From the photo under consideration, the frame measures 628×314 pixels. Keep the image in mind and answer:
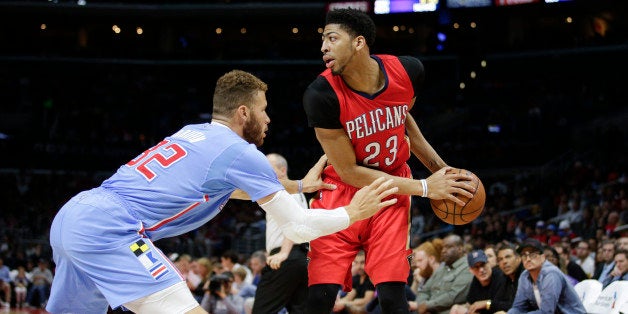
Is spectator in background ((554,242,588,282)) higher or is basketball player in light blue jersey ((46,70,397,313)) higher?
basketball player in light blue jersey ((46,70,397,313))

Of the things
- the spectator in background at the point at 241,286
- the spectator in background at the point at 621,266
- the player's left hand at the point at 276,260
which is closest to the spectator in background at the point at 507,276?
the spectator in background at the point at 621,266

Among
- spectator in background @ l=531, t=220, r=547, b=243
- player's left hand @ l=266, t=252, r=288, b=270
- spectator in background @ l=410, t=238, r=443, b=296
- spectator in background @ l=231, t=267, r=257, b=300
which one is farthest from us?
spectator in background @ l=531, t=220, r=547, b=243

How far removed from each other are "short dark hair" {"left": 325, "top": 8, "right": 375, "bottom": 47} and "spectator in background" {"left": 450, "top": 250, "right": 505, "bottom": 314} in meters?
3.64

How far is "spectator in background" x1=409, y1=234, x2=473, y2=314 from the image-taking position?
8.68 meters

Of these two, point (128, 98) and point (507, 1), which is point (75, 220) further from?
point (128, 98)

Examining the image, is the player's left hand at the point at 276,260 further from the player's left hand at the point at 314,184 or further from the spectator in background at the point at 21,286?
the spectator in background at the point at 21,286

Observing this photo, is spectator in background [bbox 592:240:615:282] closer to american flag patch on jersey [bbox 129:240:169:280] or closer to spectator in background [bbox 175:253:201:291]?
spectator in background [bbox 175:253:201:291]

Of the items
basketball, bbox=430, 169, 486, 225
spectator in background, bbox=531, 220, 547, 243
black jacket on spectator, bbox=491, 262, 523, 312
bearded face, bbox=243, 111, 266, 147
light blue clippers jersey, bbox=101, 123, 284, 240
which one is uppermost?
bearded face, bbox=243, 111, 266, 147

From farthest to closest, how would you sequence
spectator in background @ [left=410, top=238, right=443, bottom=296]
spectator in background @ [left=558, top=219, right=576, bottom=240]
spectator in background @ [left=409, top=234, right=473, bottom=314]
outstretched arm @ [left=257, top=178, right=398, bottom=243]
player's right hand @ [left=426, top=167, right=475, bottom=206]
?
spectator in background @ [left=558, top=219, right=576, bottom=240]
spectator in background @ [left=410, top=238, right=443, bottom=296]
spectator in background @ [left=409, top=234, right=473, bottom=314]
player's right hand @ [left=426, top=167, right=475, bottom=206]
outstretched arm @ [left=257, top=178, right=398, bottom=243]

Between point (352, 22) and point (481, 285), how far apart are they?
4288mm

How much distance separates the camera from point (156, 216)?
3.95m

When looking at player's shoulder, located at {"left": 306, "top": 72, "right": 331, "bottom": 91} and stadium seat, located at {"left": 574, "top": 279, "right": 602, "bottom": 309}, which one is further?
stadium seat, located at {"left": 574, "top": 279, "right": 602, "bottom": 309}

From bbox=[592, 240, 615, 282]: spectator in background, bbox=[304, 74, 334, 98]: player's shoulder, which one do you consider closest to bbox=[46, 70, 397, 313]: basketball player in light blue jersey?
A: bbox=[304, 74, 334, 98]: player's shoulder

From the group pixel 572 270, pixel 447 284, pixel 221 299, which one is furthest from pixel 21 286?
pixel 572 270
